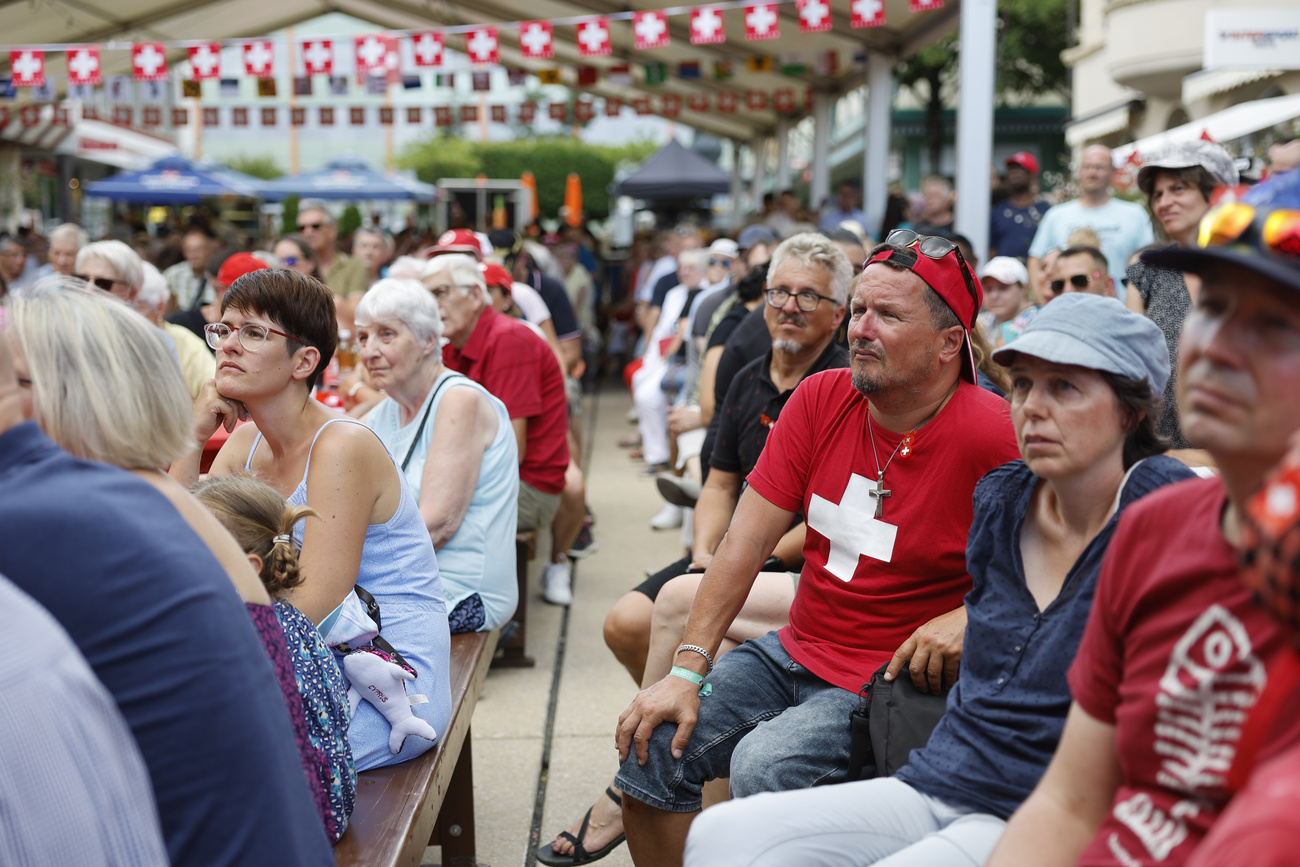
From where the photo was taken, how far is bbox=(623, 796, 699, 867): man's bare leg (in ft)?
8.40

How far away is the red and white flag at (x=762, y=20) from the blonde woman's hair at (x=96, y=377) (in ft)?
30.2

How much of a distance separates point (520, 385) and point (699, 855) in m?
3.35

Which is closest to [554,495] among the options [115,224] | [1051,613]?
[1051,613]

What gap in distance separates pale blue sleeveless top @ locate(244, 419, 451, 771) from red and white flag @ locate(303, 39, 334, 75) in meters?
10.8

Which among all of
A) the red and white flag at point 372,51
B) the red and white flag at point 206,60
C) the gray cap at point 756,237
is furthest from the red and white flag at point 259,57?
the gray cap at point 756,237

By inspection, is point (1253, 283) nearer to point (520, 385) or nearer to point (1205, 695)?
point (1205, 695)

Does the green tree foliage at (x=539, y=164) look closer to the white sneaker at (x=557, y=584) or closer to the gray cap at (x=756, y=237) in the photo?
the gray cap at (x=756, y=237)

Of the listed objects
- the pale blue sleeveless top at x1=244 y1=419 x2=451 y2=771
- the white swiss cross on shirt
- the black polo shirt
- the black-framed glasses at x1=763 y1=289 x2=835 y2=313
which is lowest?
the pale blue sleeveless top at x1=244 y1=419 x2=451 y2=771

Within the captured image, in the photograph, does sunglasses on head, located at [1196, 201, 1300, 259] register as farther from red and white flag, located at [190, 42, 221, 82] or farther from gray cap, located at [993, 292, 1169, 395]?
red and white flag, located at [190, 42, 221, 82]

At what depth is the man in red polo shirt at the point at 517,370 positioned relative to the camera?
5.07 metres

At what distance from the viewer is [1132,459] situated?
1.98 meters

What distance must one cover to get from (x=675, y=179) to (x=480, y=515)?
1428 cm

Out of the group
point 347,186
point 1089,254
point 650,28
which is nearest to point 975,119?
point 1089,254

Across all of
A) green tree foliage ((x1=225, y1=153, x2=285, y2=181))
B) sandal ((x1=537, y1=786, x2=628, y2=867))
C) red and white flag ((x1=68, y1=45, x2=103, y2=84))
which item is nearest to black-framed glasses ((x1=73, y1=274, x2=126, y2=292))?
sandal ((x1=537, y1=786, x2=628, y2=867))
